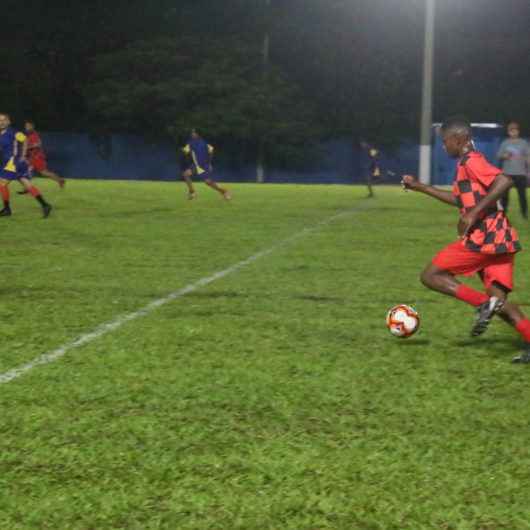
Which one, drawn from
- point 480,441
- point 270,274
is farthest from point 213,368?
point 270,274

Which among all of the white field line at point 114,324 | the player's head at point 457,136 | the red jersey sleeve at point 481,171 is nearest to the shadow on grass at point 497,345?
the red jersey sleeve at point 481,171

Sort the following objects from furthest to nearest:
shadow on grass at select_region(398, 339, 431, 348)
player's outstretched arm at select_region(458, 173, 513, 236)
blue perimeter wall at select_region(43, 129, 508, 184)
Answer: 1. blue perimeter wall at select_region(43, 129, 508, 184)
2. shadow on grass at select_region(398, 339, 431, 348)
3. player's outstretched arm at select_region(458, 173, 513, 236)

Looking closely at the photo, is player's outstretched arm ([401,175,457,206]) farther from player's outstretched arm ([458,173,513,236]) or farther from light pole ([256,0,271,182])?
light pole ([256,0,271,182])

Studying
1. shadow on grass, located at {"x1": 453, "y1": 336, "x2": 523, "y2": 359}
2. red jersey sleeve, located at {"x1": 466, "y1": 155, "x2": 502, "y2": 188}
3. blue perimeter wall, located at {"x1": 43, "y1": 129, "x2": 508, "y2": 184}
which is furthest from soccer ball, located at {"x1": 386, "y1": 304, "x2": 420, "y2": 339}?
blue perimeter wall, located at {"x1": 43, "y1": 129, "x2": 508, "y2": 184}

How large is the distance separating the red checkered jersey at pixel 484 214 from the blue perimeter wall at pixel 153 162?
47.2 metres

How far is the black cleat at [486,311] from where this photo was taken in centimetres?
665

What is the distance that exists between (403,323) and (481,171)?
1.17 metres

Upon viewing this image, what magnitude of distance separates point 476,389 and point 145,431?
1.88 m

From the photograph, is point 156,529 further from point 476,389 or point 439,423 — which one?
point 476,389

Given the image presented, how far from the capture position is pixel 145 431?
5.02m

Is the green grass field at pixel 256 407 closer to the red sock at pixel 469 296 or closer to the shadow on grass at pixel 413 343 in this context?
the shadow on grass at pixel 413 343

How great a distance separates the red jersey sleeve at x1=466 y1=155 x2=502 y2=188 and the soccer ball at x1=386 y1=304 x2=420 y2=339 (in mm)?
1061

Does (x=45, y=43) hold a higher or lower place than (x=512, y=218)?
higher

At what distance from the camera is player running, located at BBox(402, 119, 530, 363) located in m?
6.68
